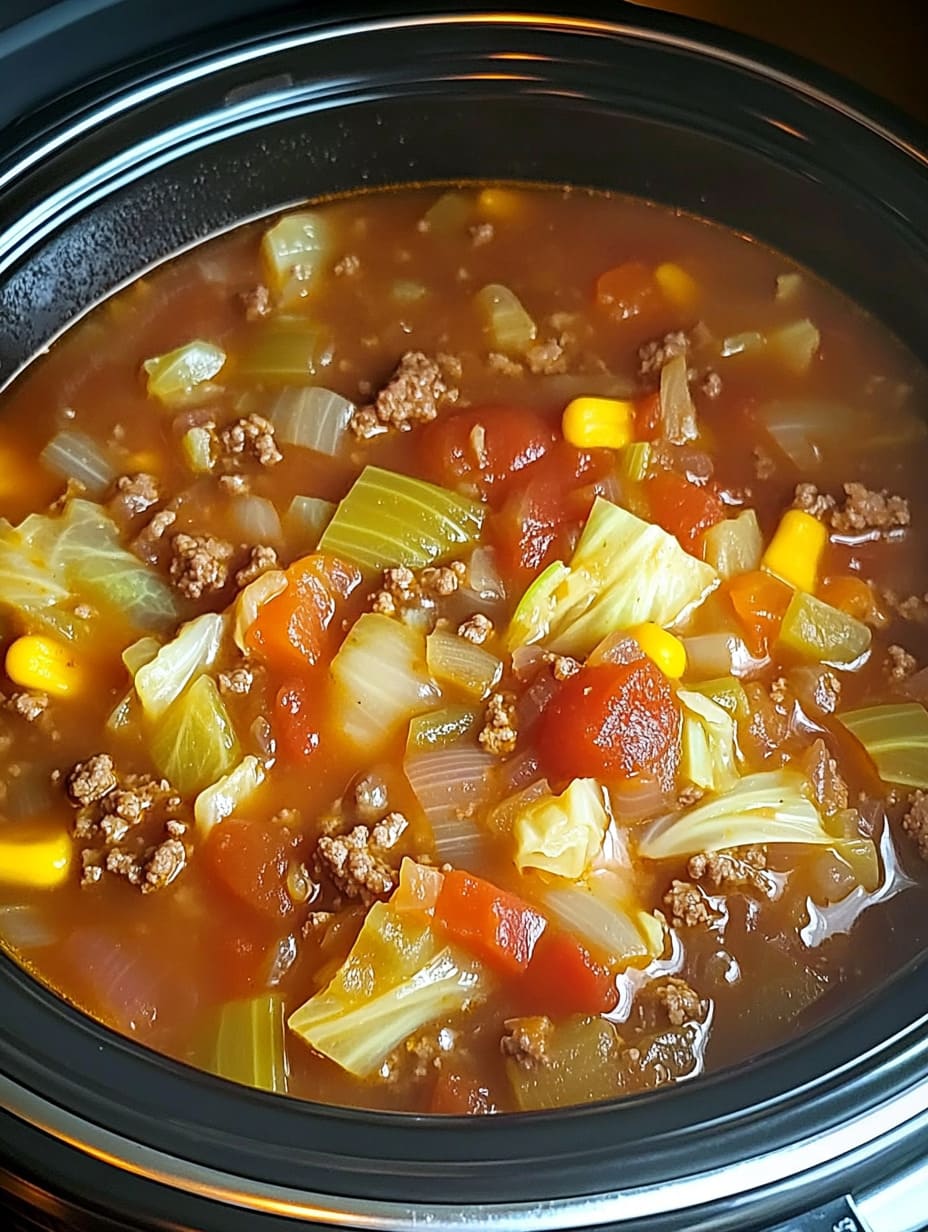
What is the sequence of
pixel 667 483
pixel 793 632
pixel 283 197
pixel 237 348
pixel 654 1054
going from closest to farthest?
pixel 654 1054, pixel 793 632, pixel 667 483, pixel 237 348, pixel 283 197

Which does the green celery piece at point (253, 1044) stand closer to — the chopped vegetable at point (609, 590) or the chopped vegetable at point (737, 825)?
the chopped vegetable at point (737, 825)

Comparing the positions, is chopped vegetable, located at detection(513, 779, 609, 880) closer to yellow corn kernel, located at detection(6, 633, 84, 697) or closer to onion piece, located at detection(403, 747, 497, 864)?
onion piece, located at detection(403, 747, 497, 864)

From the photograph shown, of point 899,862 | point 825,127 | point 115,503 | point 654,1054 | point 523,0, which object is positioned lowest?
point 654,1054

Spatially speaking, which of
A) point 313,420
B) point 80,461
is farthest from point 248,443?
point 80,461

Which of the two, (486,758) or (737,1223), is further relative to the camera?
(486,758)

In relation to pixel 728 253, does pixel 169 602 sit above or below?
below

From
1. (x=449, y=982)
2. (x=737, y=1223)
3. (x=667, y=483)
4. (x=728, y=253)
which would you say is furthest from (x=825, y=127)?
(x=737, y=1223)

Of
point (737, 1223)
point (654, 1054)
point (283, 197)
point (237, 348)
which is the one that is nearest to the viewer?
point (737, 1223)

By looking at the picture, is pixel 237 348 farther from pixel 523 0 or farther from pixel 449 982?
Answer: pixel 449 982
